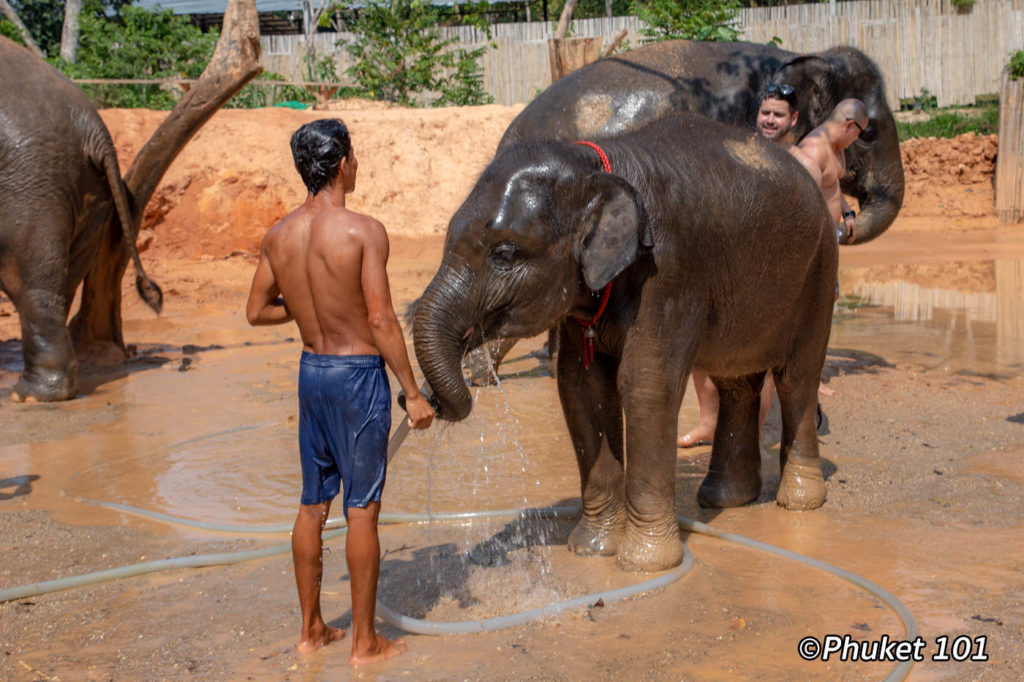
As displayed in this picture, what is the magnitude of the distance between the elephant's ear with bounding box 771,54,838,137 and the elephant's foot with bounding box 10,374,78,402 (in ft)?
19.2

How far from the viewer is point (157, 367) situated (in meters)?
9.78

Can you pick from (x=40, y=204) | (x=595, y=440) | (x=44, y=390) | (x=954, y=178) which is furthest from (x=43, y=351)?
(x=954, y=178)

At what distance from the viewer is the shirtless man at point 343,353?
3.75 metres

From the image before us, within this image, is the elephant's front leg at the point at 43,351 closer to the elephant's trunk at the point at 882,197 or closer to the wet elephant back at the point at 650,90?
the wet elephant back at the point at 650,90

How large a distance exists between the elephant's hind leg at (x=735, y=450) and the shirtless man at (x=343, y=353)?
7.50 ft

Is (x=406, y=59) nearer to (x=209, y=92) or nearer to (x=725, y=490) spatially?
(x=209, y=92)

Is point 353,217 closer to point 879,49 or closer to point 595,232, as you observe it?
point 595,232

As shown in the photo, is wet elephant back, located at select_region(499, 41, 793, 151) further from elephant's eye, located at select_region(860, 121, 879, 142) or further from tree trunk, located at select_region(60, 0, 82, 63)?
tree trunk, located at select_region(60, 0, 82, 63)

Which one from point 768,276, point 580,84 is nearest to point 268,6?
point 580,84

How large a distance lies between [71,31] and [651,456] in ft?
68.8

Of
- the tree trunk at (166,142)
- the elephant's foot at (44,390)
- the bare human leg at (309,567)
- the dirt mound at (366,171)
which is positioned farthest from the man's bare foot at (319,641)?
the dirt mound at (366,171)

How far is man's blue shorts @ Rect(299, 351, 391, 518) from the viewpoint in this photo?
381 cm

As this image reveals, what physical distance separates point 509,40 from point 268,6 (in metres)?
8.24

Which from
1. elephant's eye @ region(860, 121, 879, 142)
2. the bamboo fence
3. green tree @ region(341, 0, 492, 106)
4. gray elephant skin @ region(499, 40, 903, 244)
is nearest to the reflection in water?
gray elephant skin @ region(499, 40, 903, 244)
